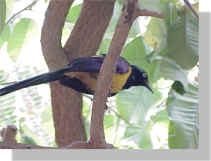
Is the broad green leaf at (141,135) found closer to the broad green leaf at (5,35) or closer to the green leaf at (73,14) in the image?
the green leaf at (73,14)

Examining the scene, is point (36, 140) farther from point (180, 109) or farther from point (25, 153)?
point (180, 109)

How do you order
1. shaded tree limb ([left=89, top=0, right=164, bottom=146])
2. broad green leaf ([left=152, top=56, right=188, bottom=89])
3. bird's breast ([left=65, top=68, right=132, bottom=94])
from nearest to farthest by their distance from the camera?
shaded tree limb ([left=89, top=0, right=164, bottom=146]), bird's breast ([left=65, top=68, right=132, bottom=94]), broad green leaf ([left=152, top=56, right=188, bottom=89])

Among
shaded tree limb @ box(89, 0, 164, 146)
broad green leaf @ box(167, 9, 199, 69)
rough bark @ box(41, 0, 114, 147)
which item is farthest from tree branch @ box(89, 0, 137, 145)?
broad green leaf @ box(167, 9, 199, 69)

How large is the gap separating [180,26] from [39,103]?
61 centimetres

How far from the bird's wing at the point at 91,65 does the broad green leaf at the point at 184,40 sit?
0.22 metres

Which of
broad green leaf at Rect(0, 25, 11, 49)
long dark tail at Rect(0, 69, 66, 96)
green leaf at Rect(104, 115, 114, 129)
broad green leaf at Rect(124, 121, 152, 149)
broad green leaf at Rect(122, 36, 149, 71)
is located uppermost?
broad green leaf at Rect(0, 25, 11, 49)

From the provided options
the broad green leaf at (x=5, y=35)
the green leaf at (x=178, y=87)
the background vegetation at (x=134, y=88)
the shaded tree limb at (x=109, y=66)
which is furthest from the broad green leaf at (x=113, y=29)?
the broad green leaf at (x=5, y=35)

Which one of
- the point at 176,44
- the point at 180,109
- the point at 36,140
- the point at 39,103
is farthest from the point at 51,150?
the point at 176,44

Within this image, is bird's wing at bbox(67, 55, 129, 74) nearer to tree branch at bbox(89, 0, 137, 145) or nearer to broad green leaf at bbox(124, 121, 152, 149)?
tree branch at bbox(89, 0, 137, 145)

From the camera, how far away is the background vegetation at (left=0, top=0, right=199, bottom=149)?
4.93 ft

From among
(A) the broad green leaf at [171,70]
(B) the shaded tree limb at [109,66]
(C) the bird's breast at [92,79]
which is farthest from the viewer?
(A) the broad green leaf at [171,70]

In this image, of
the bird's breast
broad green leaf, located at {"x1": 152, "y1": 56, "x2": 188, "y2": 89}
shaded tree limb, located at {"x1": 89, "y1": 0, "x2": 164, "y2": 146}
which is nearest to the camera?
shaded tree limb, located at {"x1": 89, "y1": 0, "x2": 164, "y2": 146}

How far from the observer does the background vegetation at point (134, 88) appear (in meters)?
1.50

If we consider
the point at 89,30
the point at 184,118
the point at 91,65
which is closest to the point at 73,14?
the point at 89,30
